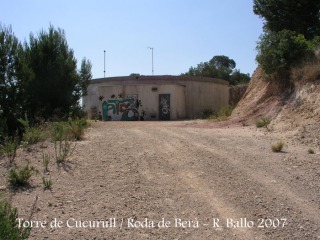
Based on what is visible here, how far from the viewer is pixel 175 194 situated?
633 cm

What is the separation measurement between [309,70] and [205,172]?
28.6 feet

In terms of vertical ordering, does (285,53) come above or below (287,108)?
above

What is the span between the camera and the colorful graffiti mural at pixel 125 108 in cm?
2662

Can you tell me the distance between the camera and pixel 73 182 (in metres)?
7.01

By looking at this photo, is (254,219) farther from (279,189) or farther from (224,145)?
(224,145)

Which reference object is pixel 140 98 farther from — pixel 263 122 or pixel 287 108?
pixel 287 108

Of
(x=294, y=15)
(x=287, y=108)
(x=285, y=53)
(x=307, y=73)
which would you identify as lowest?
(x=287, y=108)

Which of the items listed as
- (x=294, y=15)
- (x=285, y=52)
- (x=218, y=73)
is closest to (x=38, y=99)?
(x=285, y=52)

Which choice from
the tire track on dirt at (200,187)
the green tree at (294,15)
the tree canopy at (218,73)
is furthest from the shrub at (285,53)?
the tree canopy at (218,73)

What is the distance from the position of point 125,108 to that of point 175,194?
2063 cm

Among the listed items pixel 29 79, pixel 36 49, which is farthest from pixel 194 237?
pixel 36 49

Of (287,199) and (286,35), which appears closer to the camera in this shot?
(287,199)

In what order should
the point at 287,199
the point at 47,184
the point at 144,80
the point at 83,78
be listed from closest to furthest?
the point at 287,199, the point at 47,184, the point at 83,78, the point at 144,80

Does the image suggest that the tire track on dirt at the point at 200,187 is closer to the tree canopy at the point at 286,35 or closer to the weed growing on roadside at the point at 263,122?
the weed growing on roadside at the point at 263,122
